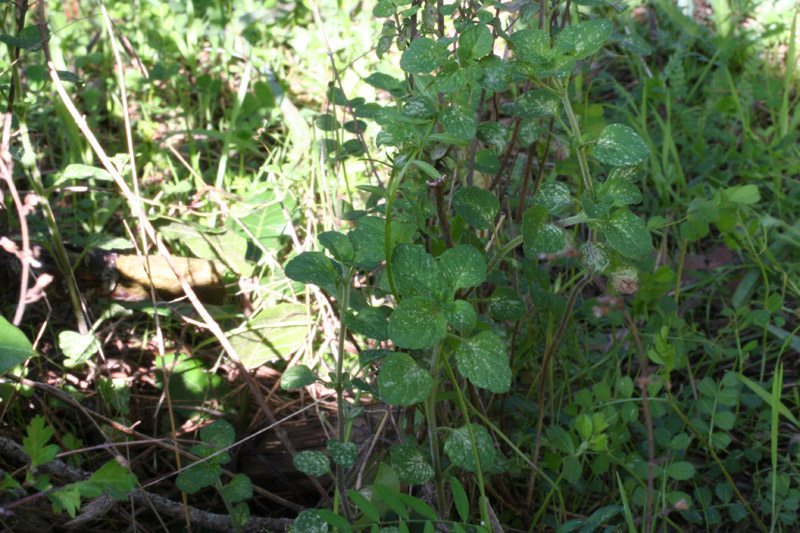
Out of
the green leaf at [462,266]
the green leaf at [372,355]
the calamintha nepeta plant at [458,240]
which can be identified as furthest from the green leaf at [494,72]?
the green leaf at [372,355]

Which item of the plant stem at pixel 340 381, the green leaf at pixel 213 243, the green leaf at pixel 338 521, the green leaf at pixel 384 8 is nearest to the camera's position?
the green leaf at pixel 338 521

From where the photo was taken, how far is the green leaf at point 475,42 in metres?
1.14

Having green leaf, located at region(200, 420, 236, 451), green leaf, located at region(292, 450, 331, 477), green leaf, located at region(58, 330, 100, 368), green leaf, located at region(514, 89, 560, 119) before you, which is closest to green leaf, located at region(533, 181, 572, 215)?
green leaf, located at region(514, 89, 560, 119)

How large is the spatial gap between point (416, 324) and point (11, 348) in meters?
0.66

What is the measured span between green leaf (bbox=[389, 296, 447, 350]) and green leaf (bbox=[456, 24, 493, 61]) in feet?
1.47

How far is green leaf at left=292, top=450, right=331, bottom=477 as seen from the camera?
1213mm

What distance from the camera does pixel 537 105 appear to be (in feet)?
3.92

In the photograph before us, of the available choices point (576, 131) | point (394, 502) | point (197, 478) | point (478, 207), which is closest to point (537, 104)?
point (576, 131)

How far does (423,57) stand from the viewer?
1142 mm

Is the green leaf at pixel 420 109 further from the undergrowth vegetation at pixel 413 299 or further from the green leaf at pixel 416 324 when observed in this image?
the green leaf at pixel 416 324

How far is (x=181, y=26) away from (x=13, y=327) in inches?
93.2

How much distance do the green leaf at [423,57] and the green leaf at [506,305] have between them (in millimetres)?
450

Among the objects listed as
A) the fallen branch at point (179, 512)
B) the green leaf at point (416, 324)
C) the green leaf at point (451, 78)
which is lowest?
the fallen branch at point (179, 512)

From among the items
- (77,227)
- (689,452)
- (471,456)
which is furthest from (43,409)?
(689,452)
